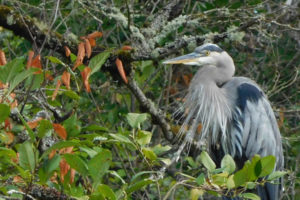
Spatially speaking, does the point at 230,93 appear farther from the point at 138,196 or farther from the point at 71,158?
the point at 71,158

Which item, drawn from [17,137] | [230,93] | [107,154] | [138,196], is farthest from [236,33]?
[107,154]

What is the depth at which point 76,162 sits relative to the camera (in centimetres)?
196

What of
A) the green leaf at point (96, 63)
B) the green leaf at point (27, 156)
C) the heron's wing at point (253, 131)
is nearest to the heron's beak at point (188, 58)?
the heron's wing at point (253, 131)

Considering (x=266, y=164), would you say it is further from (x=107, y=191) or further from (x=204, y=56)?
(x=204, y=56)

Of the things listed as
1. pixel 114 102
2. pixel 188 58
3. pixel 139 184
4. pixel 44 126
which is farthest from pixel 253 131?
pixel 44 126

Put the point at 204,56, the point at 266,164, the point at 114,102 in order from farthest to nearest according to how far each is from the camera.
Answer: the point at 114,102 < the point at 204,56 < the point at 266,164

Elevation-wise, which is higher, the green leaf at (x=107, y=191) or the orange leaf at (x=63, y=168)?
the green leaf at (x=107, y=191)

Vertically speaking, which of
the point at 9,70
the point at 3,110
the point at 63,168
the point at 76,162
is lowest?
the point at 63,168

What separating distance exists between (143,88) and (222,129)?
71 cm

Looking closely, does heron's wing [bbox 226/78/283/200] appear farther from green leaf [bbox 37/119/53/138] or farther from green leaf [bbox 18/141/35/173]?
green leaf [bbox 18/141/35/173]

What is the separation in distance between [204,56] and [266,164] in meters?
2.20

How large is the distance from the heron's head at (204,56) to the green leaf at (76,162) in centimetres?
191

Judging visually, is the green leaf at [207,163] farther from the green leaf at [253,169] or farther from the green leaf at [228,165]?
the green leaf at [253,169]

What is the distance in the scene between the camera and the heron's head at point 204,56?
393 centimetres
